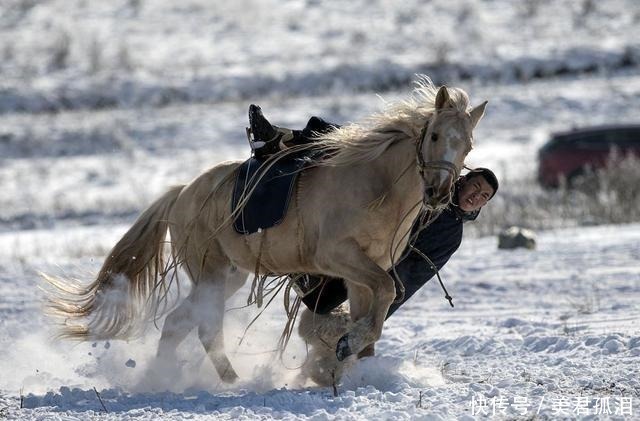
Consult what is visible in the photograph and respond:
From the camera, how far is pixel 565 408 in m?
5.22

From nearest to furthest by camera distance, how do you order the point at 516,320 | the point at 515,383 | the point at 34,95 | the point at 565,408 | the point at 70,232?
1. the point at 565,408
2. the point at 515,383
3. the point at 516,320
4. the point at 70,232
5. the point at 34,95

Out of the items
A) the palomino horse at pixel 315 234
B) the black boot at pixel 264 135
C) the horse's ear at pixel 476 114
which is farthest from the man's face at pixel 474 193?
the black boot at pixel 264 135

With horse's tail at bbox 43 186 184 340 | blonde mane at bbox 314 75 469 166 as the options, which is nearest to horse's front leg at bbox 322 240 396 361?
blonde mane at bbox 314 75 469 166

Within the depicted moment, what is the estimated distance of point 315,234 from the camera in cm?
649

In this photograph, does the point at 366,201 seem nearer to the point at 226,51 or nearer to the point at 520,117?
the point at 520,117

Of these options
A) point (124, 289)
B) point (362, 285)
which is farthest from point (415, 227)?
→ point (124, 289)

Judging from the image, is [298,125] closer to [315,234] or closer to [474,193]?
[474,193]

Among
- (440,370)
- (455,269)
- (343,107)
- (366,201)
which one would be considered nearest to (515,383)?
(440,370)

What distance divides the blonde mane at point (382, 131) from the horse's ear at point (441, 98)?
26cm

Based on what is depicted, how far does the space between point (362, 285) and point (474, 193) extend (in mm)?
1110

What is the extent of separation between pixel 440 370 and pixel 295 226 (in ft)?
4.09

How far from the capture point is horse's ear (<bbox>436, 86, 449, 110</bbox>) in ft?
19.0

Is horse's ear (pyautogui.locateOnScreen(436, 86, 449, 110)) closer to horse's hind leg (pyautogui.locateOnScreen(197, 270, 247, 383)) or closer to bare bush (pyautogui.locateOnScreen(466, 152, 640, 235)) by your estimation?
horse's hind leg (pyautogui.locateOnScreen(197, 270, 247, 383))

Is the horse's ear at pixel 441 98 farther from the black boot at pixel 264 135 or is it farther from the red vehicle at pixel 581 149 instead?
the red vehicle at pixel 581 149
